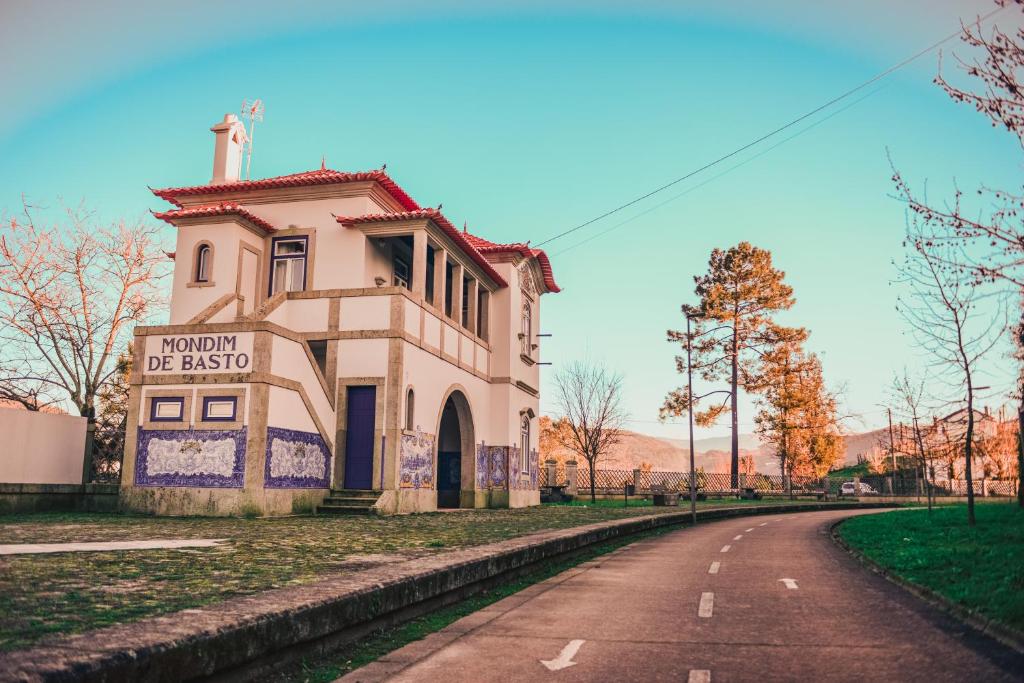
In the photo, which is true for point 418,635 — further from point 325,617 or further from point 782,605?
point 782,605

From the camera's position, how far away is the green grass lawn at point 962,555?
8648 millimetres

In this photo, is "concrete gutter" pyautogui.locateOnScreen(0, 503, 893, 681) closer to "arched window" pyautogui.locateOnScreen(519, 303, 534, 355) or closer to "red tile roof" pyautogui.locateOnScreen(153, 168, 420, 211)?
"red tile roof" pyautogui.locateOnScreen(153, 168, 420, 211)

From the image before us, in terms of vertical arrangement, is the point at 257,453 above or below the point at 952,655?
above

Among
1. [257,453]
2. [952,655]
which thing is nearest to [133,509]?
[257,453]

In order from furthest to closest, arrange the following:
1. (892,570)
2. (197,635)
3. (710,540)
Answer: (710,540), (892,570), (197,635)

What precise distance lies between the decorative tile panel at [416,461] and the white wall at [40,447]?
8.81 metres

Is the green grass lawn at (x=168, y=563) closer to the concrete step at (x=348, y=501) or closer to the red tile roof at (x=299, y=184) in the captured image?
the concrete step at (x=348, y=501)

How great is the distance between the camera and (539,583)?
10.9m

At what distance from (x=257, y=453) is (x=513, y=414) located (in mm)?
14929

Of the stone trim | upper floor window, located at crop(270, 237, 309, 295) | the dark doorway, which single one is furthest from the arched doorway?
the stone trim

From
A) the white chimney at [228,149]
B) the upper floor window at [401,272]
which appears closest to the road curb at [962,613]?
the upper floor window at [401,272]

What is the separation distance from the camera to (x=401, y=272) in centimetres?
3008

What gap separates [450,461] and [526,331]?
742cm

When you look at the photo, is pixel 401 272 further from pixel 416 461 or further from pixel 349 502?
pixel 349 502
